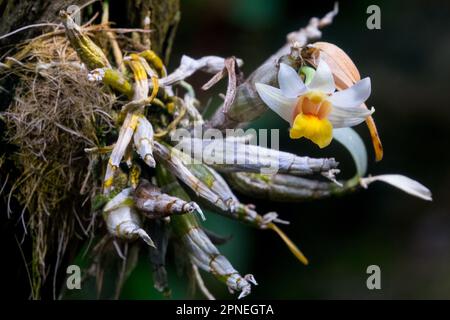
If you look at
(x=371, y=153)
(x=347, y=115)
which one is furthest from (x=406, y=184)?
(x=371, y=153)

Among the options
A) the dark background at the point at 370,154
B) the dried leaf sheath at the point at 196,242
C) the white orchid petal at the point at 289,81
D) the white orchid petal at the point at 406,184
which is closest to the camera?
the white orchid petal at the point at 289,81

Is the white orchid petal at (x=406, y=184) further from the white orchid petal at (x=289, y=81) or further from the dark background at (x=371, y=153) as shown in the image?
the dark background at (x=371, y=153)

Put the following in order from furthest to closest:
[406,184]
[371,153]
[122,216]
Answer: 1. [371,153]
2. [406,184]
3. [122,216]

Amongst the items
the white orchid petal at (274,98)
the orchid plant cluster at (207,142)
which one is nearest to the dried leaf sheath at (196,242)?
the orchid plant cluster at (207,142)

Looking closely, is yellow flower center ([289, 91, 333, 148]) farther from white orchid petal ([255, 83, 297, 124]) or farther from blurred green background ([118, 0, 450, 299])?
blurred green background ([118, 0, 450, 299])

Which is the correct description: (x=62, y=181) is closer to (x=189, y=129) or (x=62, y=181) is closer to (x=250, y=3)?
(x=189, y=129)

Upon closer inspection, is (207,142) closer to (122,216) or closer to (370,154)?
(122,216)

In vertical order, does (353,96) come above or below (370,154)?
below
